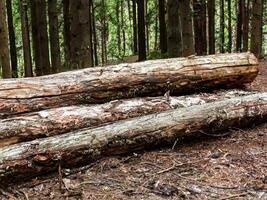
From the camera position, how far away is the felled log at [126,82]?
17.2ft

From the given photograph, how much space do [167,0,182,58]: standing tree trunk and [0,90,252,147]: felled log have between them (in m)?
5.07

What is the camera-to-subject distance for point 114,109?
5.30 meters

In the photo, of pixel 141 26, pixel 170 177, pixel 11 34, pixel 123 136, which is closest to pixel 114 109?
pixel 123 136

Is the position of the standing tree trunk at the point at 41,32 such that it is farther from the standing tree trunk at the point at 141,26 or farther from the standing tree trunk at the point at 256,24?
the standing tree trunk at the point at 256,24

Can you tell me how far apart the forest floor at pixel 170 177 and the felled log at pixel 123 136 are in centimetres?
13

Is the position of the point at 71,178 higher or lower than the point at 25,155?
lower

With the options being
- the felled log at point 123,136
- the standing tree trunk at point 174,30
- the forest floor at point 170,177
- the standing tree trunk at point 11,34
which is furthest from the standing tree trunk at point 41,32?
the forest floor at point 170,177

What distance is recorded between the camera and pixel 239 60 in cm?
649

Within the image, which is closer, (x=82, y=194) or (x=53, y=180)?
(x=82, y=194)

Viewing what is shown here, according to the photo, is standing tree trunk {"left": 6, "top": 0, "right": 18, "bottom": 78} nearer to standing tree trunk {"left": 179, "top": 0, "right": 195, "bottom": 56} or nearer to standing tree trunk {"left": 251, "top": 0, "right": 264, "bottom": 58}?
standing tree trunk {"left": 179, "top": 0, "right": 195, "bottom": 56}

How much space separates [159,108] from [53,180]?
1.81 m

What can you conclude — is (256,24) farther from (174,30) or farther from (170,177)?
(170,177)

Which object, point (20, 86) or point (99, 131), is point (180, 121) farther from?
point (20, 86)

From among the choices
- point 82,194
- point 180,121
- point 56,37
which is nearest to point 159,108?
point 180,121
